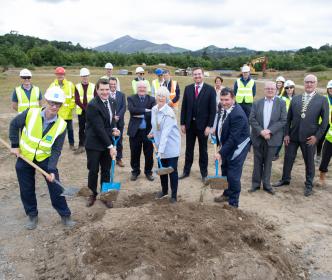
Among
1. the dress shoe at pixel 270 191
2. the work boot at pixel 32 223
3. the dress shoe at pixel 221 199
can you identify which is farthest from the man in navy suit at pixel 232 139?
the work boot at pixel 32 223

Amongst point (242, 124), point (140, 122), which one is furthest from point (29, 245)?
point (242, 124)

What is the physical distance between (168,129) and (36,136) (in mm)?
1856

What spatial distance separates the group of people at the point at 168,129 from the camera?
174 inches

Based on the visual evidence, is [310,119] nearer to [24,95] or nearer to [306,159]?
[306,159]

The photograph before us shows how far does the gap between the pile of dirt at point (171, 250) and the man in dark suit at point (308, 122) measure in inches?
82.4

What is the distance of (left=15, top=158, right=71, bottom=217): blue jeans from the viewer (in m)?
4.50

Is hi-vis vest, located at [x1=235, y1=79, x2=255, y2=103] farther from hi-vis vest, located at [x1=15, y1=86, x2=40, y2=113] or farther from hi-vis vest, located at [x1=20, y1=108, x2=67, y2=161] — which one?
hi-vis vest, located at [x1=20, y1=108, x2=67, y2=161]

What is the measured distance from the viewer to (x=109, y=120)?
17.1 ft

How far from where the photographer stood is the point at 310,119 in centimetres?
598

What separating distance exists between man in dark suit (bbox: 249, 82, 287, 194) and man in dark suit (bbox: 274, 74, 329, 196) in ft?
1.15

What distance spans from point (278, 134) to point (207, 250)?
2894 mm

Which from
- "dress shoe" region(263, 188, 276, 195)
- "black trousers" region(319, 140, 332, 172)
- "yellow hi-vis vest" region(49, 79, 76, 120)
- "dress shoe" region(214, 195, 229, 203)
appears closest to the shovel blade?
"dress shoe" region(214, 195, 229, 203)

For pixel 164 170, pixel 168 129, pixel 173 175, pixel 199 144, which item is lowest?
pixel 173 175

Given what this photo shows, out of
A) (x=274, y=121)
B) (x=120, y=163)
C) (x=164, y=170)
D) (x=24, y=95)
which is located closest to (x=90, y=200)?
(x=164, y=170)
